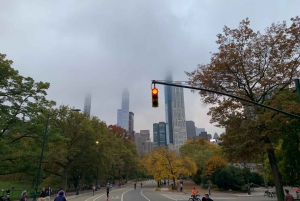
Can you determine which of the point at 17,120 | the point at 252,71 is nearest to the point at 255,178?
the point at 252,71

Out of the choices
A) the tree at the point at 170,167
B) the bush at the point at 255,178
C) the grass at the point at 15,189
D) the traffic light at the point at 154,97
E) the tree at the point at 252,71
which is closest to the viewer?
the traffic light at the point at 154,97

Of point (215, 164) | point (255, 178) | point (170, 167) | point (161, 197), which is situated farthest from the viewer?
point (255, 178)

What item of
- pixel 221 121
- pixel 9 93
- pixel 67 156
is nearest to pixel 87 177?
pixel 67 156

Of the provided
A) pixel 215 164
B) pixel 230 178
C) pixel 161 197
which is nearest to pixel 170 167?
pixel 215 164

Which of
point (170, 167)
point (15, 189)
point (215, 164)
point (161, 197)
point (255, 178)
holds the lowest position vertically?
point (161, 197)

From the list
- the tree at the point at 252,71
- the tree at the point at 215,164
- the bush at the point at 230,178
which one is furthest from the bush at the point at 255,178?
the tree at the point at 252,71

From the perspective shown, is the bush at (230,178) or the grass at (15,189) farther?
the bush at (230,178)

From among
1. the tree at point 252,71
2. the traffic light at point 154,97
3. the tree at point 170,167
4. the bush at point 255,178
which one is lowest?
the bush at point 255,178

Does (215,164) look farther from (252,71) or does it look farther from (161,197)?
(252,71)

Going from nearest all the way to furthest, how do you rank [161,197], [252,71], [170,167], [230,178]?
[252,71], [161,197], [230,178], [170,167]

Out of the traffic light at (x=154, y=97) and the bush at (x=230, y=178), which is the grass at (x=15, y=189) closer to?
the traffic light at (x=154, y=97)

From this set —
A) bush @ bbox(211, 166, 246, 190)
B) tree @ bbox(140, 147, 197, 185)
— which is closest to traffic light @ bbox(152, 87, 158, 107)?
bush @ bbox(211, 166, 246, 190)

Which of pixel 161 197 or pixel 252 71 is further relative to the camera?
pixel 161 197

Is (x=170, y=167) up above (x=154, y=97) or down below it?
below
